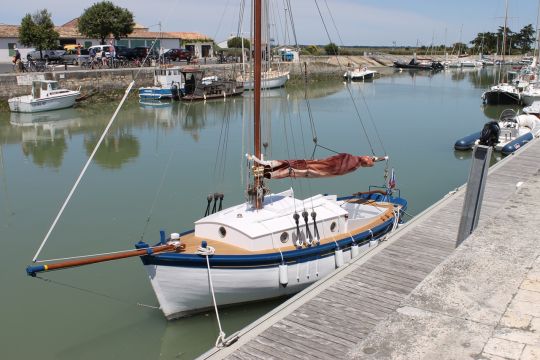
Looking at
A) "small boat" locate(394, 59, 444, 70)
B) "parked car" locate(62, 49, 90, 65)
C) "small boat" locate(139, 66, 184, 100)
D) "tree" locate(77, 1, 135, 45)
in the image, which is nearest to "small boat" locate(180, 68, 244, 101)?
"small boat" locate(139, 66, 184, 100)

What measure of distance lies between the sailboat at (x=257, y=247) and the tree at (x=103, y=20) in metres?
51.2

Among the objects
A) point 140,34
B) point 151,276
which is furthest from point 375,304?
point 140,34

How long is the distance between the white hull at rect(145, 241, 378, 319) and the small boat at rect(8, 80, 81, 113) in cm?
3216

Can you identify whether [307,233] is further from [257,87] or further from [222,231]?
[257,87]

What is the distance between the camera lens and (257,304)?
1051 cm

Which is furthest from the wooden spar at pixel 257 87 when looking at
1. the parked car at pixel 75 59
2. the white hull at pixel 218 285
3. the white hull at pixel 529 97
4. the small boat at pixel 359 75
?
the small boat at pixel 359 75

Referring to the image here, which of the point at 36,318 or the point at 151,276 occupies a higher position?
the point at 151,276

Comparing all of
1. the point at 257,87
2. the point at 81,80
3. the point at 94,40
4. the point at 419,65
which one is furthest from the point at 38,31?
the point at 419,65

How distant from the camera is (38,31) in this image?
51.2 meters

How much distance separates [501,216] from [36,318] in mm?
8404

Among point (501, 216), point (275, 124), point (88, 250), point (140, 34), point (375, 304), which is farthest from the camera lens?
point (140, 34)

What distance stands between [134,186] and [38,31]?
124 ft

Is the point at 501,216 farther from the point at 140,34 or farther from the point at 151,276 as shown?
the point at 140,34

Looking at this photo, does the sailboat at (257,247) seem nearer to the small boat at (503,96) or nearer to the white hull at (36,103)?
the white hull at (36,103)
